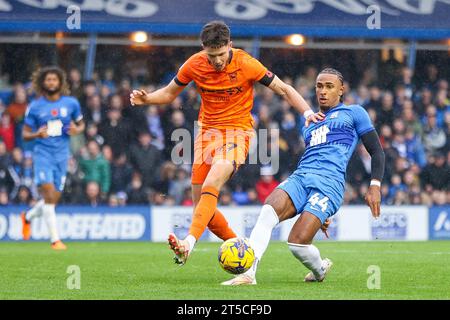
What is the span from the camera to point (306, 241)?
895 centimetres

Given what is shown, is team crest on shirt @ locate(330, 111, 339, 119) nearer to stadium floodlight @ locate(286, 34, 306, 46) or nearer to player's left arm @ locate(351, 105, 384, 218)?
player's left arm @ locate(351, 105, 384, 218)

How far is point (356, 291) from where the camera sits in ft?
27.5

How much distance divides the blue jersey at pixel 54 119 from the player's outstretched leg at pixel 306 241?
6484 millimetres

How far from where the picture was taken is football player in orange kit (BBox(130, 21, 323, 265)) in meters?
9.61

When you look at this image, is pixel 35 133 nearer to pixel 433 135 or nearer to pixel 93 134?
pixel 93 134

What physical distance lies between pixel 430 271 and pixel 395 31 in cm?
1065

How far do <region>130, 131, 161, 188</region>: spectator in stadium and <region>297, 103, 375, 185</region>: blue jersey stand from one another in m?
9.51

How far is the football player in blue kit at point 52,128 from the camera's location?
1471 centimetres

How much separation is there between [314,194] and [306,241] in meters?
0.50

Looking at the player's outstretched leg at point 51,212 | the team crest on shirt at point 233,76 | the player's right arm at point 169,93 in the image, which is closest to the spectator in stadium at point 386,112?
the player's outstretched leg at point 51,212

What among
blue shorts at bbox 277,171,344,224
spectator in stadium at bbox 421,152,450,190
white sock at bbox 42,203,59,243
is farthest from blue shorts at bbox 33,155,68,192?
spectator in stadium at bbox 421,152,450,190
